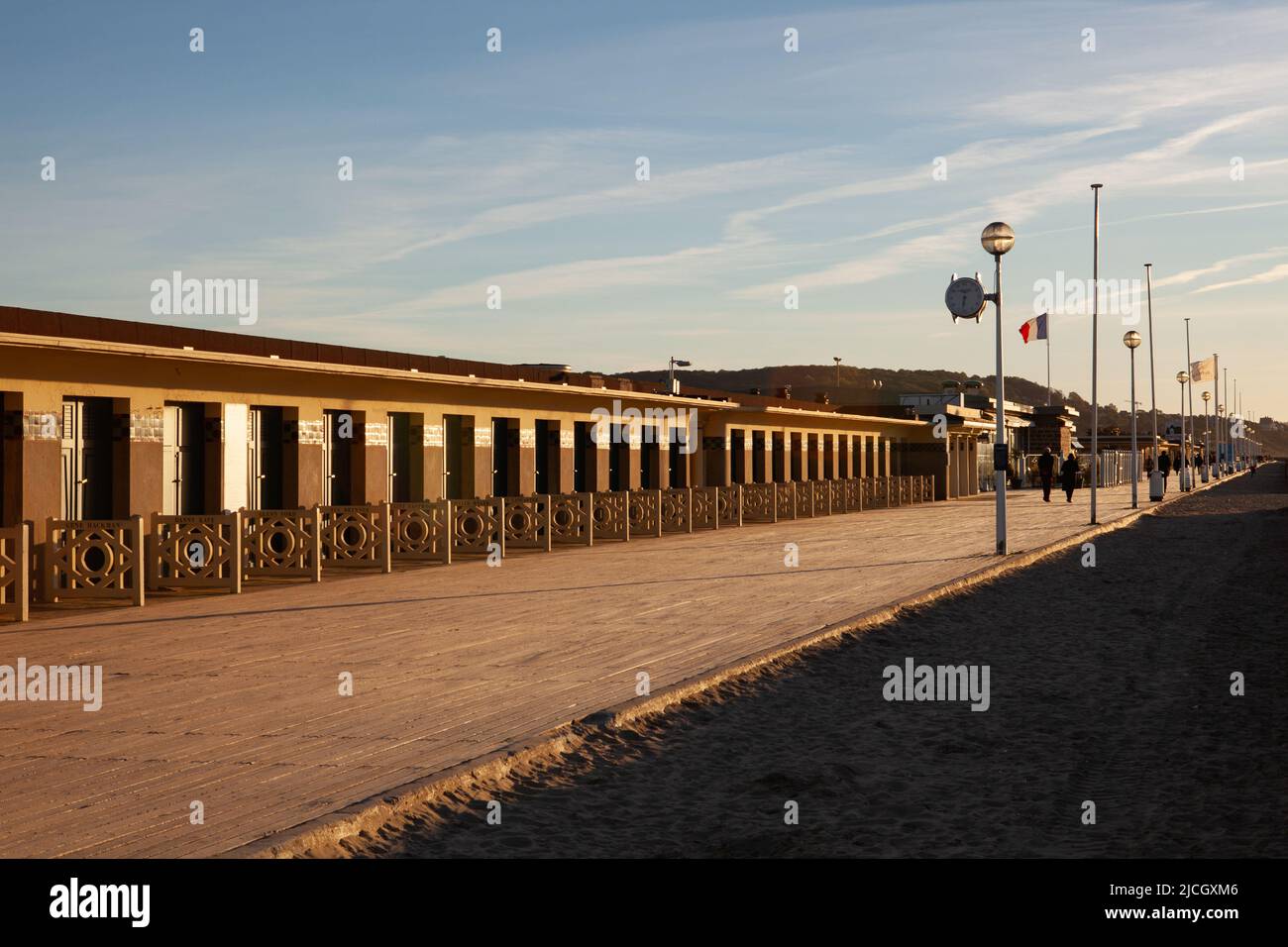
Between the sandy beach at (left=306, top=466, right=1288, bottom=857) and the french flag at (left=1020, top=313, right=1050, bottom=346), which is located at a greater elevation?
the french flag at (left=1020, top=313, right=1050, bottom=346)

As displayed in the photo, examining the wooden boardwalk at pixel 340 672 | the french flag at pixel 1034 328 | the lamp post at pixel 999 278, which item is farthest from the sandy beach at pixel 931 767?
the french flag at pixel 1034 328

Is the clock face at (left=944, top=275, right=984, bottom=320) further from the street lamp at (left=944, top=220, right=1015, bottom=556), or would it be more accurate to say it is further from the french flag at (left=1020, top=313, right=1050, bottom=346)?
the french flag at (left=1020, top=313, right=1050, bottom=346)

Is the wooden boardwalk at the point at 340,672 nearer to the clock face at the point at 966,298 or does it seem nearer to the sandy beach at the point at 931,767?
the sandy beach at the point at 931,767

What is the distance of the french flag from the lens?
58.3m

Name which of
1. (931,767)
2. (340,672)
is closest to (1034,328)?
(340,672)

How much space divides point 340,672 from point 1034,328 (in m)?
54.1

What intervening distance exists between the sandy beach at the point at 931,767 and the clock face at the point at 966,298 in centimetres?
961

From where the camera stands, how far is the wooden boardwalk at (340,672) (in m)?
6.51

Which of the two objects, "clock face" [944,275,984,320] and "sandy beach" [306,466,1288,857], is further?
"clock face" [944,275,984,320]

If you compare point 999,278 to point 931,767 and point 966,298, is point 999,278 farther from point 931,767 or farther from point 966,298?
point 931,767

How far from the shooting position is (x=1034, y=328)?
59.9 meters

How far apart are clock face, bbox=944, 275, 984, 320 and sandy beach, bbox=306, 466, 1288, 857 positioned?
9.61 meters

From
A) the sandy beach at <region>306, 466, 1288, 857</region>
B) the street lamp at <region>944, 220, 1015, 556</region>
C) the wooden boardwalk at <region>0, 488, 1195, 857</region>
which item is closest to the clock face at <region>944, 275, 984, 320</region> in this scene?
the street lamp at <region>944, 220, 1015, 556</region>
